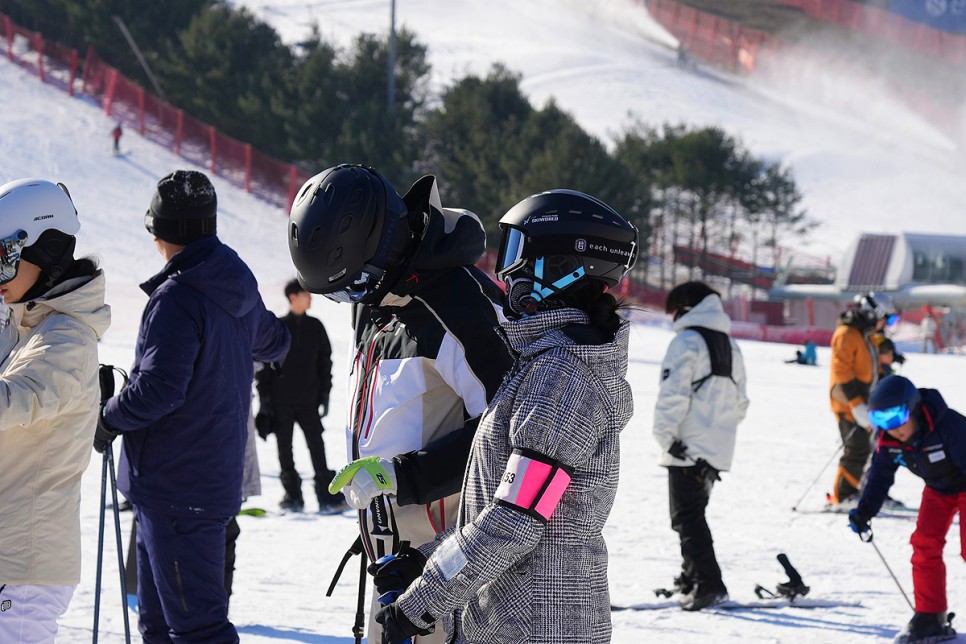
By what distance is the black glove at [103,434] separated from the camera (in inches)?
149

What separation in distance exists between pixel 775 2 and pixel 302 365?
7967 cm

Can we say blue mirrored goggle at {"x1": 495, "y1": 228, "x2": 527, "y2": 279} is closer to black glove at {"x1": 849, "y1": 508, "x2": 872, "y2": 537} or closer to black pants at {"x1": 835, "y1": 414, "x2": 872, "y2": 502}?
black glove at {"x1": 849, "y1": 508, "x2": 872, "y2": 537}

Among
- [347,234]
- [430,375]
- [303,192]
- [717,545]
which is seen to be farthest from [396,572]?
[717,545]

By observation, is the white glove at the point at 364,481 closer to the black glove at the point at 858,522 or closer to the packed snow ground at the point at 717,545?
the packed snow ground at the point at 717,545

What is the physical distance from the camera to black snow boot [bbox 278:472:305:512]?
8.05 metres

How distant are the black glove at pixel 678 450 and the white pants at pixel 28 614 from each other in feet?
11.8

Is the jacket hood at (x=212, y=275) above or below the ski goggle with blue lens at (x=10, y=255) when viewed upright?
below

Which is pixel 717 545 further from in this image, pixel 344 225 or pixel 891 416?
pixel 344 225

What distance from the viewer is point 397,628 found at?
2.41 m

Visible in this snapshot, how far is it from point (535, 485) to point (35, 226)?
1680 mm

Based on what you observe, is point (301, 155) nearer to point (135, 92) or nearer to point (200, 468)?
point (135, 92)

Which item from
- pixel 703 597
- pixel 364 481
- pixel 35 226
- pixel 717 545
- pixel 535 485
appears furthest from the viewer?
pixel 717 545

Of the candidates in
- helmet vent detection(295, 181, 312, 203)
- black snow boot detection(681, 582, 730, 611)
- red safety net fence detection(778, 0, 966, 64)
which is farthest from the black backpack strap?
red safety net fence detection(778, 0, 966, 64)

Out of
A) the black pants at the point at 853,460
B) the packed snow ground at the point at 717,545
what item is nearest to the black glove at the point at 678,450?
the packed snow ground at the point at 717,545
